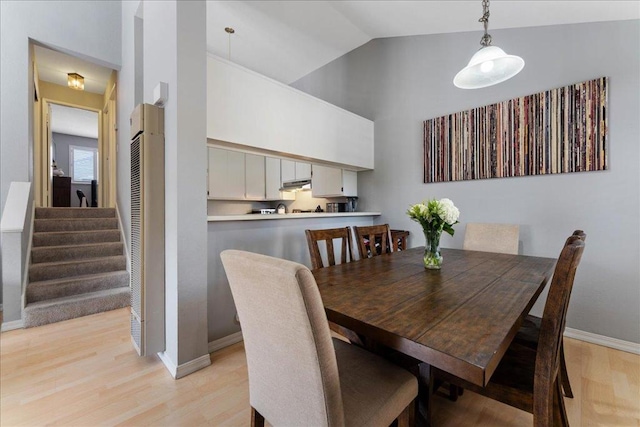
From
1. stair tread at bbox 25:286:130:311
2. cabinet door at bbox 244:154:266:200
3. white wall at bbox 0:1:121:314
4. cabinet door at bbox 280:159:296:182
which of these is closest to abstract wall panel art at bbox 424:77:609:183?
cabinet door at bbox 280:159:296:182

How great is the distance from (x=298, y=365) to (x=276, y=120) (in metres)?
2.16

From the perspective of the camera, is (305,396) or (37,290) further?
(37,290)

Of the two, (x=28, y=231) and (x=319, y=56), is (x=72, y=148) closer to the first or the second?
(x=28, y=231)

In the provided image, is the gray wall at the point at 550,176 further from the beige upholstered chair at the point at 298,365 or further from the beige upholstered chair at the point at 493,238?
the beige upholstered chair at the point at 298,365

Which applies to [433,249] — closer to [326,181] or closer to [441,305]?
[441,305]

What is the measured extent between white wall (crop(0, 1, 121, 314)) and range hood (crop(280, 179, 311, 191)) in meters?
2.87

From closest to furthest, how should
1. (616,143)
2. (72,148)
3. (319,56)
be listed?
1. (616,143)
2. (319,56)
3. (72,148)

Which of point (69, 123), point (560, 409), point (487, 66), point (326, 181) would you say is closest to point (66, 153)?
point (69, 123)

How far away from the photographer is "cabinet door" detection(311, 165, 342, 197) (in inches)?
139

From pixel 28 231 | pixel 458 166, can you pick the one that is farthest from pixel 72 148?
pixel 458 166

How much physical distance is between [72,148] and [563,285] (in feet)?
34.1

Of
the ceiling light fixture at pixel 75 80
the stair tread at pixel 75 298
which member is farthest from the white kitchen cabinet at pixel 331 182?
the ceiling light fixture at pixel 75 80

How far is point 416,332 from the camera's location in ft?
2.74

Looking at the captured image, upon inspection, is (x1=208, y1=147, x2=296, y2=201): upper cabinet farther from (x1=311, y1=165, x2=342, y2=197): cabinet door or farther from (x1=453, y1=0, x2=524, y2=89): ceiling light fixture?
(x1=453, y1=0, x2=524, y2=89): ceiling light fixture
